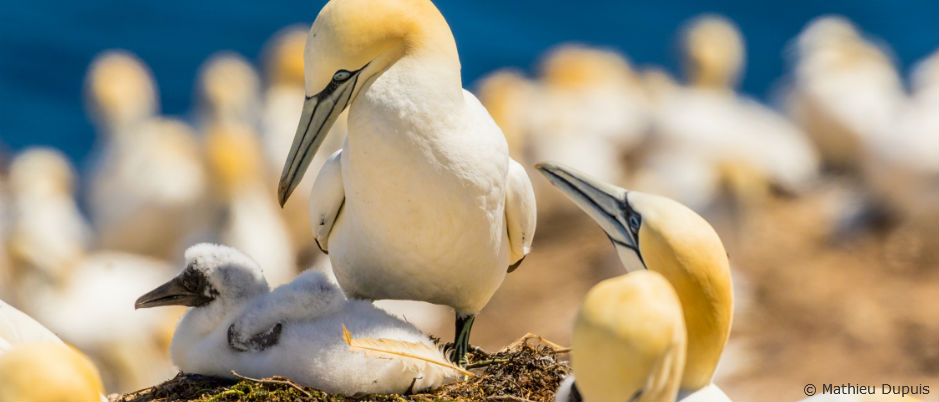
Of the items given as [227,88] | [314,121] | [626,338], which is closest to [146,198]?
[227,88]

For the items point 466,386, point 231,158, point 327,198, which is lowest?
point 466,386

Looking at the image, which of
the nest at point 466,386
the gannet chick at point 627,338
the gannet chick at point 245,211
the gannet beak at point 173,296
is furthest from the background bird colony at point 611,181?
the gannet chick at point 627,338

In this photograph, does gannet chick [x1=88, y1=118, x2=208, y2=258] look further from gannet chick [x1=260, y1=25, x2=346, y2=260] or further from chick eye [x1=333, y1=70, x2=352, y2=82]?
chick eye [x1=333, y1=70, x2=352, y2=82]

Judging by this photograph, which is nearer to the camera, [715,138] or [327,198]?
[327,198]

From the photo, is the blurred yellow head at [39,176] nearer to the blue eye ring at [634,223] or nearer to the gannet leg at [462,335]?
the gannet leg at [462,335]

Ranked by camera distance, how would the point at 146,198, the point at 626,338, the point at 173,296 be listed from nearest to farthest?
the point at 626,338, the point at 173,296, the point at 146,198

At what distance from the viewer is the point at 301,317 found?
4387 mm

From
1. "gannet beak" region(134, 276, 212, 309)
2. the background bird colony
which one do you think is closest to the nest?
"gannet beak" region(134, 276, 212, 309)

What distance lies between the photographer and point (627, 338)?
3.03m

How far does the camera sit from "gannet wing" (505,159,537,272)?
15.6ft

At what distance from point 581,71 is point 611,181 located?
211cm

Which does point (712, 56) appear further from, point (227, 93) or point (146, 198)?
point (146, 198)

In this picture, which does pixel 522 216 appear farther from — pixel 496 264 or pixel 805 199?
pixel 805 199

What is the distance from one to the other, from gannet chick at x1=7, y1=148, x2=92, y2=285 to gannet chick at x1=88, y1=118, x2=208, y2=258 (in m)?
0.27
